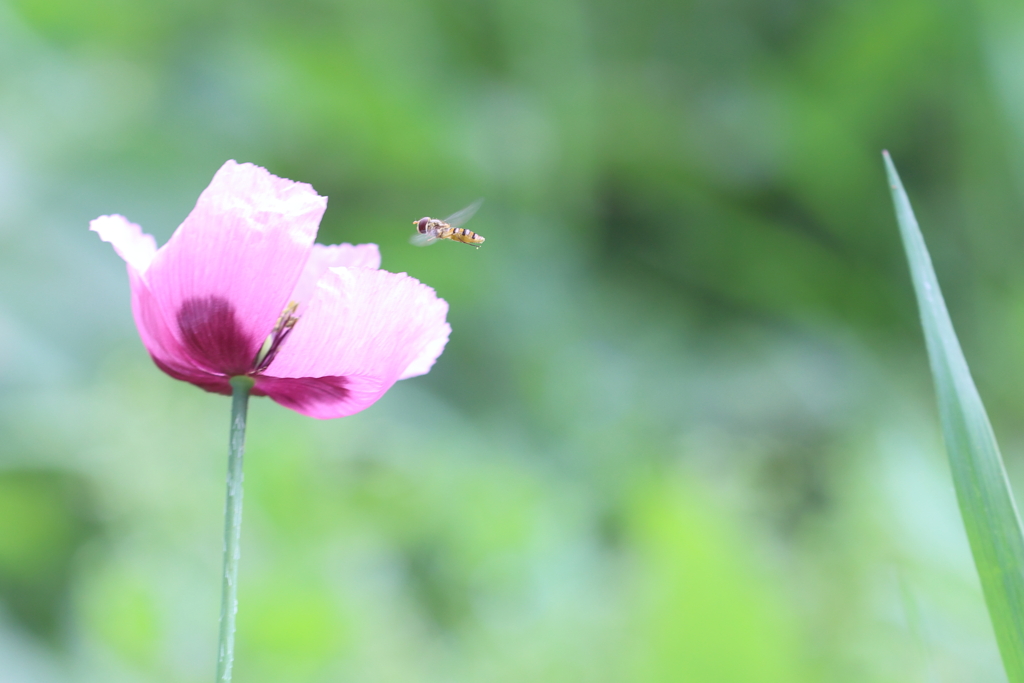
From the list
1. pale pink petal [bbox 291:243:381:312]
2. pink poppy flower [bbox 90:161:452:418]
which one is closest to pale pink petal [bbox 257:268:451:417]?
pink poppy flower [bbox 90:161:452:418]

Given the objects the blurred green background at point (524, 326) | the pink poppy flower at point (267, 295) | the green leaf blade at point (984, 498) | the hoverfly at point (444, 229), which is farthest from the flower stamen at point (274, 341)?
the blurred green background at point (524, 326)

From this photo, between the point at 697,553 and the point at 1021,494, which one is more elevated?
the point at 1021,494

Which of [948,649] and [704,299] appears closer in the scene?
[948,649]

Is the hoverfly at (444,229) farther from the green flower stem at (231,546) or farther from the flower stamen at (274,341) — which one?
the green flower stem at (231,546)

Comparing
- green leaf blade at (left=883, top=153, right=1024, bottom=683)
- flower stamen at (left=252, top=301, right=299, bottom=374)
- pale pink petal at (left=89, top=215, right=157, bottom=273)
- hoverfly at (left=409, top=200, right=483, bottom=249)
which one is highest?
hoverfly at (left=409, top=200, right=483, bottom=249)

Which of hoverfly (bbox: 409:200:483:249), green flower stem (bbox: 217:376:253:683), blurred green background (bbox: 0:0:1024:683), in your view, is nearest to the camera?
green flower stem (bbox: 217:376:253:683)

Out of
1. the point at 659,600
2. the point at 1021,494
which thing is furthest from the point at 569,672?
the point at 1021,494

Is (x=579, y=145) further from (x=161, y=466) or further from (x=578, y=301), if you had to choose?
(x=161, y=466)

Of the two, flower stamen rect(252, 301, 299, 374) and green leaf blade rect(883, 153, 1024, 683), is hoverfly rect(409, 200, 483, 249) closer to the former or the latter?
flower stamen rect(252, 301, 299, 374)
